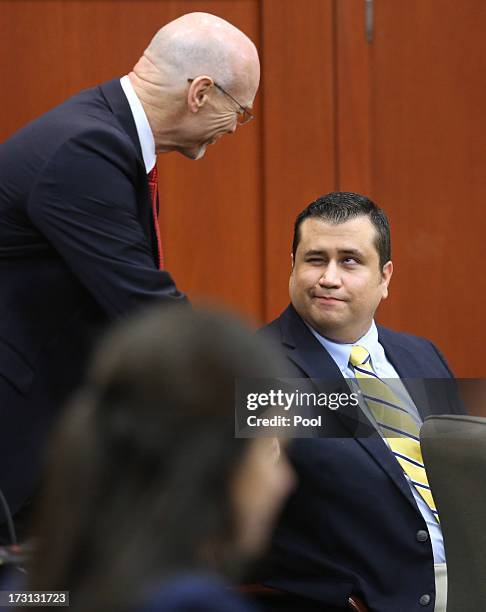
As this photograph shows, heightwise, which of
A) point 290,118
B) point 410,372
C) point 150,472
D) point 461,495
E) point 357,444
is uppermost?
point 290,118

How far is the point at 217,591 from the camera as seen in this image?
3.20 feet

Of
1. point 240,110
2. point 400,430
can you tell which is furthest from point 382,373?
point 240,110

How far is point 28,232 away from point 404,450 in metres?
0.92

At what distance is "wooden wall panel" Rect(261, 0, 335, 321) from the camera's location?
12.9 ft

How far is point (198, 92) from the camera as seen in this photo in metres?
2.61

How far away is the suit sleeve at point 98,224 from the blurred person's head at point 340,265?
0.54 metres

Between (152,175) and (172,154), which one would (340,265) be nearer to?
(152,175)

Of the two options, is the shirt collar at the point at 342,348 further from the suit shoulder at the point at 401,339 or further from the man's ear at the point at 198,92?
the man's ear at the point at 198,92

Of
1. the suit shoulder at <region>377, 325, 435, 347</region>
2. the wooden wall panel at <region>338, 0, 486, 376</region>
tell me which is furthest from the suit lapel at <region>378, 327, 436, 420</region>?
the wooden wall panel at <region>338, 0, 486, 376</region>

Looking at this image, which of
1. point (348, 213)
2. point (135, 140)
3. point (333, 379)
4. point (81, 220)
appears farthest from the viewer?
point (348, 213)

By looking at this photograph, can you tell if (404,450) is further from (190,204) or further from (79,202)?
(190,204)

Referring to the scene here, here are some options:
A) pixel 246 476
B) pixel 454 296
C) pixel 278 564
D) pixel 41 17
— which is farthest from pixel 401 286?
pixel 246 476

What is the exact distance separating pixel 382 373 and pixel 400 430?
20cm

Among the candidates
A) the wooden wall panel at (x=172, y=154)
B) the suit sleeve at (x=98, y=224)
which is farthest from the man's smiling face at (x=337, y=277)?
the wooden wall panel at (x=172, y=154)
